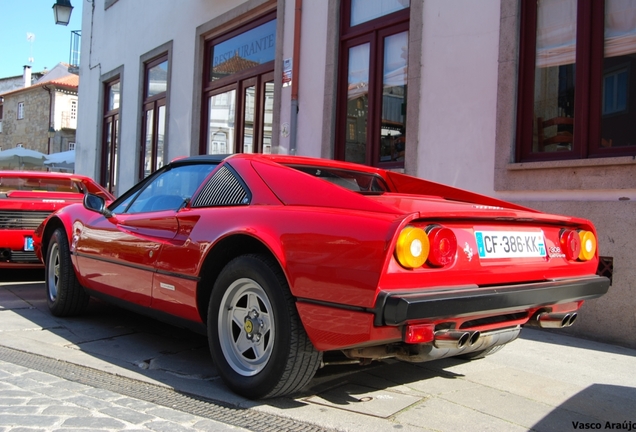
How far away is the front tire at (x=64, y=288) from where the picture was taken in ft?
16.7

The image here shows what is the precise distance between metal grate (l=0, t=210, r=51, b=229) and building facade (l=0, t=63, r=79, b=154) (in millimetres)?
39049

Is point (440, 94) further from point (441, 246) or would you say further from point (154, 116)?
point (154, 116)

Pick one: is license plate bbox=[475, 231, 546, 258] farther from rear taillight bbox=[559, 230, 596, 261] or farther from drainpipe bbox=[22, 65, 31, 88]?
drainpipe bbox=[22, 65, 31, 88]

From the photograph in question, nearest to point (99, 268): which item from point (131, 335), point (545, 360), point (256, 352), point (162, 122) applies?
point (131, 335)

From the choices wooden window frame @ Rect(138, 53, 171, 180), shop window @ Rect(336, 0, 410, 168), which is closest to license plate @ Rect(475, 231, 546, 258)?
shop window @ Rect(336, 0, 410, 168)

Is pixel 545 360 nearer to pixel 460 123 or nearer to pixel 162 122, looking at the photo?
pixel 460 123

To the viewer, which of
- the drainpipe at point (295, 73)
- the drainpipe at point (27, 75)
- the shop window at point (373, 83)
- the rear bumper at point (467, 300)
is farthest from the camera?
the drainpipe at point (27, 75)

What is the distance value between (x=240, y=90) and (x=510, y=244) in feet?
27.9

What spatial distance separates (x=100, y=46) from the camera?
646 inches

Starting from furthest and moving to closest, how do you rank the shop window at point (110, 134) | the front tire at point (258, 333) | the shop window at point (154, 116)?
the shop window at point (110, 134)
the shop window at point (154, 116)
the front tire at point (258, 333)

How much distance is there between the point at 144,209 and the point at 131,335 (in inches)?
41.2

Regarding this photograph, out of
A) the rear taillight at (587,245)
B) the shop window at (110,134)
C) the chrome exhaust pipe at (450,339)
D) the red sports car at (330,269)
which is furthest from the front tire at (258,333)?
the shop window at (110,134)

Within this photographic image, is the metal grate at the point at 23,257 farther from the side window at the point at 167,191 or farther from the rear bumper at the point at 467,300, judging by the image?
the rear bumper at the point at 467,300

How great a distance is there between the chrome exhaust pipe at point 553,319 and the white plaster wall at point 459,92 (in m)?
3.01
